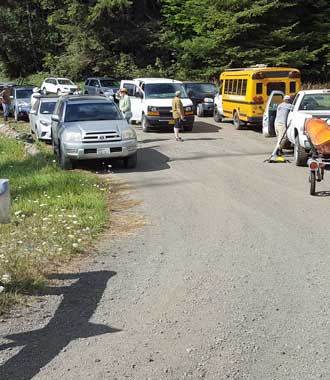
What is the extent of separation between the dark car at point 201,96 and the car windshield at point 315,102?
527 inches

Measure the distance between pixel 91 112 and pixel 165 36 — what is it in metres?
31.2

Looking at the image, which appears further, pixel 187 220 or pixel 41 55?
pixel 41 55

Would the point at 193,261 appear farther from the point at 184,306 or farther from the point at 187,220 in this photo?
the point at 187,220

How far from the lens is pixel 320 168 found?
10.6 meters

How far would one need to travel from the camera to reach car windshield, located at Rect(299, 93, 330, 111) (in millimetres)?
14768

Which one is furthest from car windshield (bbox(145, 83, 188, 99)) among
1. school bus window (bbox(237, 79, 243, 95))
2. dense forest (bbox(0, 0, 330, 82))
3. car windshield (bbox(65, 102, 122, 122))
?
dense forest (bbox(0, 0, 330, 82))

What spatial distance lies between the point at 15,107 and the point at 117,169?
1688 centimetres

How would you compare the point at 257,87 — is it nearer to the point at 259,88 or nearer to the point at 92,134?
the point at 259,88

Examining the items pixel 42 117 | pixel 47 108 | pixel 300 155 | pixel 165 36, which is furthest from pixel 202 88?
pixel 300 155

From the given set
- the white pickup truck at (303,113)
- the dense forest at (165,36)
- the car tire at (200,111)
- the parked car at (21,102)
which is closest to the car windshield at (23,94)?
the parked car at (21,102)

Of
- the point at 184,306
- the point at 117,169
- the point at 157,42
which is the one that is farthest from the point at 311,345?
the point at 157,42

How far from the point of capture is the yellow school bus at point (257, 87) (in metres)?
20.9

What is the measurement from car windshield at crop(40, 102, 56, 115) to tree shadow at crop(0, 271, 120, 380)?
48.5 feet

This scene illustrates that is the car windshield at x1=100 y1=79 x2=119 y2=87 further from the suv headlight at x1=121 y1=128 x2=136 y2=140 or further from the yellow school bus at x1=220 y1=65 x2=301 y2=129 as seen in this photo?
the suv headlight at x1=121 y1=128 x2=136 y2=140
